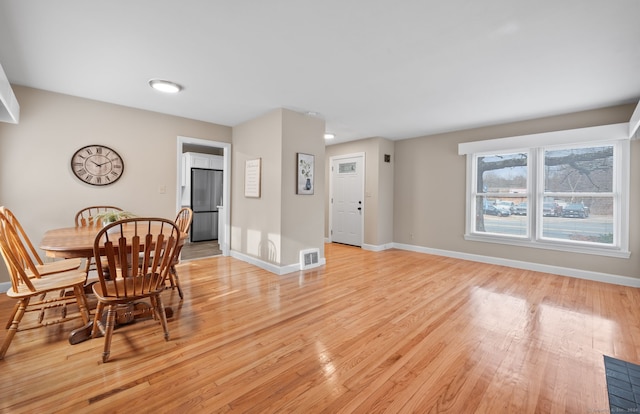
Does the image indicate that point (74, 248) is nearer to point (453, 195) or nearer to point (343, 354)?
point (343, 354)

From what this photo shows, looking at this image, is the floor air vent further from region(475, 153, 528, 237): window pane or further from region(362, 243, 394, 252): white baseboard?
region(475, 153, 528, 237): window pane

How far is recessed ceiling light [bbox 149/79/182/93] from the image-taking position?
3.09 m

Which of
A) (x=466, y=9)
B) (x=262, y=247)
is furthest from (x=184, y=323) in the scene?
(x=466, y=9)

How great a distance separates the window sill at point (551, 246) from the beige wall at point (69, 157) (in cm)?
525

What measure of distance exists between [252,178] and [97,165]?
2.06 metres

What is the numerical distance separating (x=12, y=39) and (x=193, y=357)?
2956 mm

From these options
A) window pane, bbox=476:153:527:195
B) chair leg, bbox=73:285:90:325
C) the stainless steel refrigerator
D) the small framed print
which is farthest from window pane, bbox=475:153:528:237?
the stainless steel refrigerator

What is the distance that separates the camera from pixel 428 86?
10.4 feet

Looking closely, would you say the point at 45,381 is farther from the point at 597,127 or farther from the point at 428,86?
the point at 597,127

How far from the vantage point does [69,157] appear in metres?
3.55

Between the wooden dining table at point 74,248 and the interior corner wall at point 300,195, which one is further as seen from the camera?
the interior corner wall at point 300,195

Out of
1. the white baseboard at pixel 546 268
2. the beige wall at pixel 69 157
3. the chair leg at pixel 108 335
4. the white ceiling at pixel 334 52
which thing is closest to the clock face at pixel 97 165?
the beige wall at pixel 69 157

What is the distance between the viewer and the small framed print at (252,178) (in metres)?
4.37

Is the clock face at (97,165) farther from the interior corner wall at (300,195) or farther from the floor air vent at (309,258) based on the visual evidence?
the floor air vent at (309,258)
